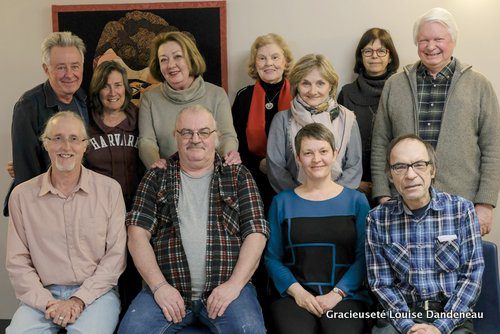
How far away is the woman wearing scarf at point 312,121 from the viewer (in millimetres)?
2818

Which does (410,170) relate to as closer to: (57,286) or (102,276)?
(102,276)

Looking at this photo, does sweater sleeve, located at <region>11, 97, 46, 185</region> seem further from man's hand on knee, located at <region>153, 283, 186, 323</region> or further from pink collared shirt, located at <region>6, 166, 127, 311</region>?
man's hand on knee, located at <region>153, 283, 186, 323</region>

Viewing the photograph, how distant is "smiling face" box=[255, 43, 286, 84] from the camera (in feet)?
10.6

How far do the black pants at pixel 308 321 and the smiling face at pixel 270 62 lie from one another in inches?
50.2

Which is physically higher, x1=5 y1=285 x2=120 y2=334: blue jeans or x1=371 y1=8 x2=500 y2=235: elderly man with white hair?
x1=371 y1=8 x2=500 y2=235: elderly man with white hair

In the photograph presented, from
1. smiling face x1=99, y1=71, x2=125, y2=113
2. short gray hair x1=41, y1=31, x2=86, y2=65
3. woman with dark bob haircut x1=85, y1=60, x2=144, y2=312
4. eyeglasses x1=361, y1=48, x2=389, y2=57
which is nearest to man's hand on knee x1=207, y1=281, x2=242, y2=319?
woman with dark bob haircut x1=85, y1=60, x2=144, y2=312

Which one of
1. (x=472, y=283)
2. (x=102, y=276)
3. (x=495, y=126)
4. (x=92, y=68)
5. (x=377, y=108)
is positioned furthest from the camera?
(x=92, y=68)

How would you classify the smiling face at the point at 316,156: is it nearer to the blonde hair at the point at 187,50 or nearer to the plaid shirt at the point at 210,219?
the plaid shirt at the point at 210,219

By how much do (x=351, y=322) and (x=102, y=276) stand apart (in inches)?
41.5

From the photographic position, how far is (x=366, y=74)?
3312mm

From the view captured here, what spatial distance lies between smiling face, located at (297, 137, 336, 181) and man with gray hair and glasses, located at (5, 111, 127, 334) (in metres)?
0.85

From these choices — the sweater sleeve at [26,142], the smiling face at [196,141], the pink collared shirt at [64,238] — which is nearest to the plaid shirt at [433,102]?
the smiling face at [196,141]

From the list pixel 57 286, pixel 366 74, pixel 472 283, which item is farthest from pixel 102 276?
pixel 366 74

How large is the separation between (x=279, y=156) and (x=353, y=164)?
36 centimetres
